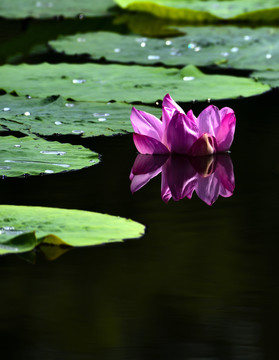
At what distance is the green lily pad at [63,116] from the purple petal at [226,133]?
0.36 metres

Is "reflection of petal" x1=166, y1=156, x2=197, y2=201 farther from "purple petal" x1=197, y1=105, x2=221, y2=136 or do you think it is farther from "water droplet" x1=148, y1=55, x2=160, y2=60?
"water droplet" x1=148, y1=55, x2=160, y2=60

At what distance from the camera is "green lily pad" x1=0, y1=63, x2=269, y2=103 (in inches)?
132

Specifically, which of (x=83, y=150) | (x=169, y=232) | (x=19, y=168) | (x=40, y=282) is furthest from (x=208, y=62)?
(x=40, y=282)

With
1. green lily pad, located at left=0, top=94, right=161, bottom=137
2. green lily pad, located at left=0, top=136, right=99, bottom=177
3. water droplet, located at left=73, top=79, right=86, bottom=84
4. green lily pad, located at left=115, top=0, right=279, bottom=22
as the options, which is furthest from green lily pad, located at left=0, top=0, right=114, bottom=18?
green lily pad, located at left=0, top=136, right=99, bottom=177

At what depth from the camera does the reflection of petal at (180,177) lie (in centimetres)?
219

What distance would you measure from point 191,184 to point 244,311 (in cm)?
85

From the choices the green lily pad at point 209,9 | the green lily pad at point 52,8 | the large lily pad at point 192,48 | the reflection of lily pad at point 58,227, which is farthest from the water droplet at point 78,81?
the green lily pad at point 52,8

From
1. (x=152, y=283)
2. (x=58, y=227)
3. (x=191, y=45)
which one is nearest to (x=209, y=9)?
(x=191, y=45)

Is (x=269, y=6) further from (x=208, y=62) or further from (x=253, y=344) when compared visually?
(x=253, y=344)

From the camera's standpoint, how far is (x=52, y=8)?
23.1 ft

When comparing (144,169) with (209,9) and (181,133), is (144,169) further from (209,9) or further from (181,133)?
(209,9)

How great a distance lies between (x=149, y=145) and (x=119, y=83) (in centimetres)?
104

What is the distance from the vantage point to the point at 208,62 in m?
4.34

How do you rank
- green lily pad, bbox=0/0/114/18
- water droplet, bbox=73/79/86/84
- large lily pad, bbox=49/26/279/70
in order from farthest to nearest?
1. green lily pad, bbox=0/0/114/18
2. large lily pad, bbox=49/26/279/70
3. water droplet, bbox=73/79/86/84
